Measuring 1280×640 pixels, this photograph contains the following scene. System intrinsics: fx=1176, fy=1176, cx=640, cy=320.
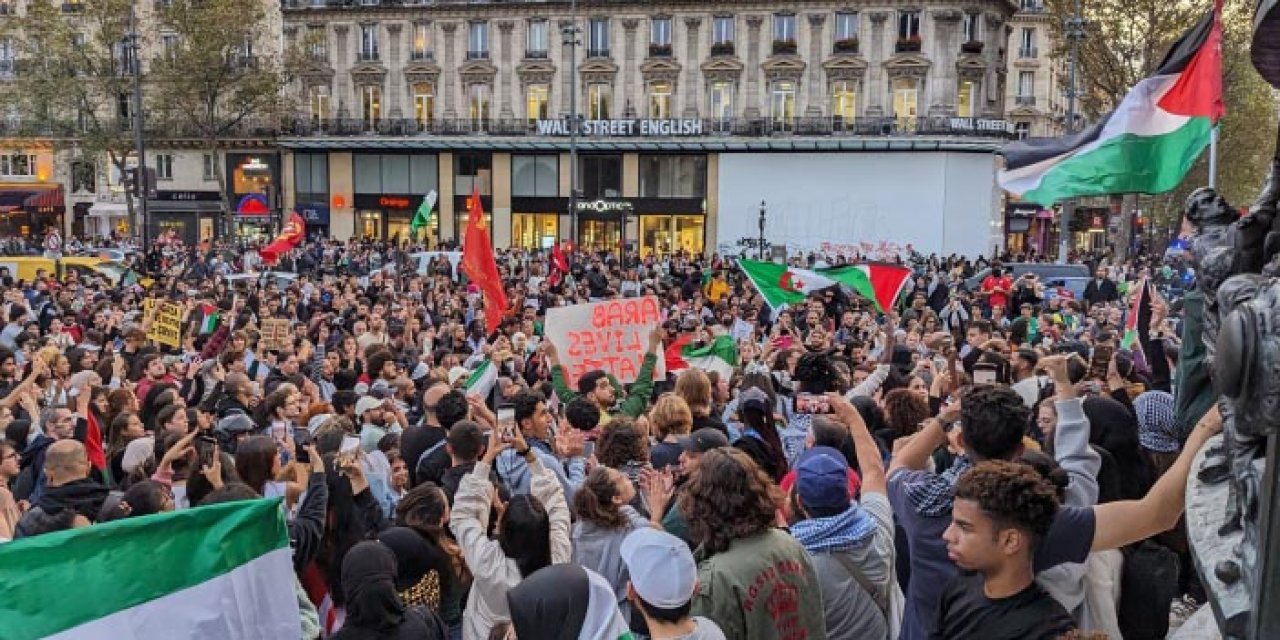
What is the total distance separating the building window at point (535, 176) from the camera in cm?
5569

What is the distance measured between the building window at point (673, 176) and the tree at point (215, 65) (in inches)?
637

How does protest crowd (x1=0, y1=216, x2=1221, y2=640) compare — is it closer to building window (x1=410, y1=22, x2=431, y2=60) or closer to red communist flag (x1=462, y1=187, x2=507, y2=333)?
red communist flag (x1=462, y1=187, x2=507, y2=333)

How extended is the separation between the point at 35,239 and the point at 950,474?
60.6 m

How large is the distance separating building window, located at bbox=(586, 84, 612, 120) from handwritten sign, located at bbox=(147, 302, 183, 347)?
4138 cm

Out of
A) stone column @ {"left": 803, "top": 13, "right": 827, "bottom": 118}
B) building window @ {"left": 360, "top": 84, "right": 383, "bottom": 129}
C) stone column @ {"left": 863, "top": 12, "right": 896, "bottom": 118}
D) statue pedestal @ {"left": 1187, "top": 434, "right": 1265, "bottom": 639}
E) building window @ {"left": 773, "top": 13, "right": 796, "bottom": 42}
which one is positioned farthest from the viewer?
building window @ {"left": 360, "top": 84, "right": 383, "bottom": 129}

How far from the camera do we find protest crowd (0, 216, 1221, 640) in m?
4.13

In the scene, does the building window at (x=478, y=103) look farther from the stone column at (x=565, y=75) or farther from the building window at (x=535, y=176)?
the stone column at (x=565, y=75)

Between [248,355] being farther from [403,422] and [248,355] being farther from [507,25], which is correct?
[507,25]

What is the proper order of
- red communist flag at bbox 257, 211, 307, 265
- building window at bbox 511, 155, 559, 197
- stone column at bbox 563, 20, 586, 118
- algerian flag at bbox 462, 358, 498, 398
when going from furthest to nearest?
building window at bbox 511, 155, 559, 197, stone column at bbox 563, 20, 586, 118, red communist flag at bbox 257, 211, 307, 265, algerian flag at bbox 462, 358, 498, 398

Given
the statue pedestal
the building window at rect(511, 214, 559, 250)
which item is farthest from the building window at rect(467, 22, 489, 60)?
the statue pedestal

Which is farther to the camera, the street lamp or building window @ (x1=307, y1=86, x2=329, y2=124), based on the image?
building window @ (x1=307, y1=86, x2=329, y2=124)

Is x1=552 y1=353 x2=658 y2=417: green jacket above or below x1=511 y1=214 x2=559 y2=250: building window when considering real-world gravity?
below

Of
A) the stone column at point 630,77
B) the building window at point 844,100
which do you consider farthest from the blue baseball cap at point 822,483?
the stone column at point 630,77

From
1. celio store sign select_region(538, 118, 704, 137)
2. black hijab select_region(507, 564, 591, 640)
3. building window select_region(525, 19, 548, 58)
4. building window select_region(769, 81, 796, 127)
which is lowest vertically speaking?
black hijab select_region(507, 564, 591, 640)
